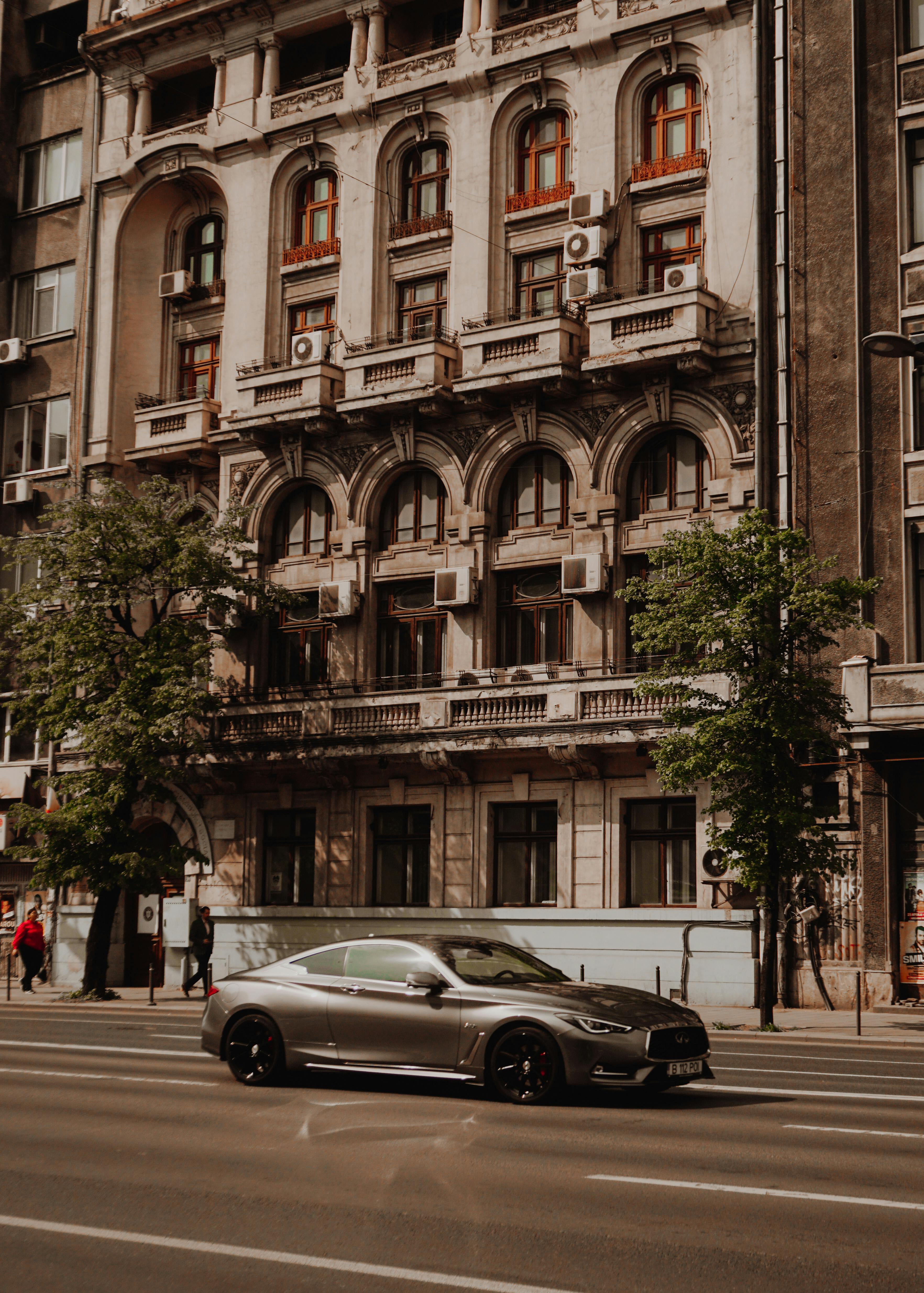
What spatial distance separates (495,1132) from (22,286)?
114 feet

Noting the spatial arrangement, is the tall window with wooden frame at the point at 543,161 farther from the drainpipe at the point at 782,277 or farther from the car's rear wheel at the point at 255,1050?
the car's rear wheel at the point at 255,1050

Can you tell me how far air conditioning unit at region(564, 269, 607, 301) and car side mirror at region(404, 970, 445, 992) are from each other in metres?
20.3

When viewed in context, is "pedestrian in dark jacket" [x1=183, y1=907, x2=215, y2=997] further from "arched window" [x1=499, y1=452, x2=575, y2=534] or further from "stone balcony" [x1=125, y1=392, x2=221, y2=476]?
"stone balcony" [x1=125, y1=392, x2=221, y2=476]

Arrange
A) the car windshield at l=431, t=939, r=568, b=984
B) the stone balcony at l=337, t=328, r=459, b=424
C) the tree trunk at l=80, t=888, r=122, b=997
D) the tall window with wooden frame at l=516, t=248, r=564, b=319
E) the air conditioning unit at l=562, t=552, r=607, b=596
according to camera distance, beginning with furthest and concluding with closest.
→ the tall window with wooden frame at l=516, t=248, r=564, b=319 < the stone balcony at l=337, t=328, r=459, b=424 < the tree trunk at l=80, t=888, r=122, b=997 < the air conditioning unit at l=562, t=552, r=607, b=596 < the car windshield at l=431, t=939, r=568, b=984

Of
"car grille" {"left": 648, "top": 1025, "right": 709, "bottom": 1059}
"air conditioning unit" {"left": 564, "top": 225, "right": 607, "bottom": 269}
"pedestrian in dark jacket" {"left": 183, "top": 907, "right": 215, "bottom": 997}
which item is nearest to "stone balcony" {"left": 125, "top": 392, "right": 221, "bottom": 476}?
"air conditioning unit" {"left": 564, "top": 225, "right": 607, "bottom": 269}

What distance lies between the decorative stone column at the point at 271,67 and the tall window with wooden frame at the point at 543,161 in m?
7.05

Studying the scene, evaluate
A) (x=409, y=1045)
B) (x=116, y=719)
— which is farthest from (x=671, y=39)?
(x=409, y=1045)

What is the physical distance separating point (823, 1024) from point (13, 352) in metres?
27.4

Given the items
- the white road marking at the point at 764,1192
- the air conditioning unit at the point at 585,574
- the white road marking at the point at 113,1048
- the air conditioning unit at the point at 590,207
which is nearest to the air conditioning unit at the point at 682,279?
the air conditioning unit at the point at 590,207

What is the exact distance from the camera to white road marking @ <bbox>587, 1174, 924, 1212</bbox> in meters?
8.23

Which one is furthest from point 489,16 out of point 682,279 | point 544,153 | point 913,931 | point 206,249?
point 913,931

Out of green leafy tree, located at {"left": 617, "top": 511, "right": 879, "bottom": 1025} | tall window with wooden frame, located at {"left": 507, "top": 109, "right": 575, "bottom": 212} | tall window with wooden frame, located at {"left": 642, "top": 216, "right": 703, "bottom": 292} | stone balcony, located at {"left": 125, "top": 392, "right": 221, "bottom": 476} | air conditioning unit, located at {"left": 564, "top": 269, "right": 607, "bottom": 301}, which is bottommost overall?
green leafy tree, located at {"left": 617, "top": 511, "right": 879, "bottom": 1025}

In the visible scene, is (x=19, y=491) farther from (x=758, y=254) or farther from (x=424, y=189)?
(x=758, y=254)

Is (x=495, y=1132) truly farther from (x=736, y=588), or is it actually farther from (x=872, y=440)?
(x=872, y=440)
